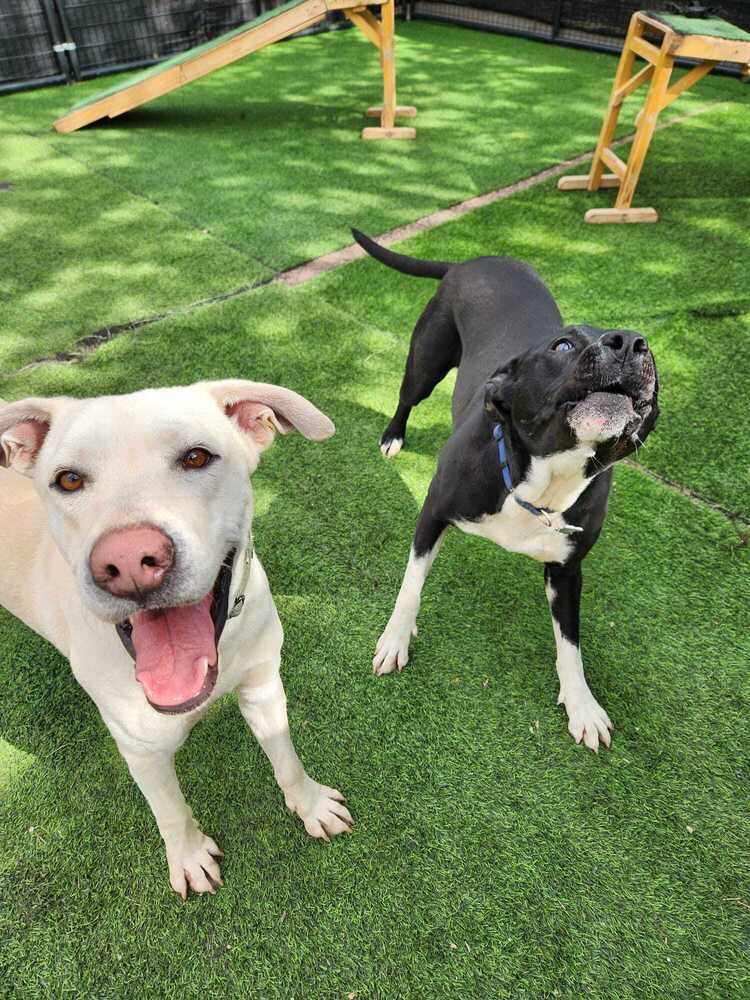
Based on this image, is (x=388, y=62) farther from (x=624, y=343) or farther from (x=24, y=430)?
(x=24, y=430)

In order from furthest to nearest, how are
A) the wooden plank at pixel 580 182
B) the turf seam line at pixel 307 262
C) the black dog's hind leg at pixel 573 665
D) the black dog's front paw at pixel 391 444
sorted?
the wooden plank at pixel 580 182, the turf seam line at pixel 307 262, the black dog's front paw at pixel 391 444, the black dog's hind leg at pixel 573 665

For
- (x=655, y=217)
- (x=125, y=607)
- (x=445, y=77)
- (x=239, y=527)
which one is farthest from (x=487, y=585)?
(x=445, y=77)

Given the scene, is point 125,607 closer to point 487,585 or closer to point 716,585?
point 487,585

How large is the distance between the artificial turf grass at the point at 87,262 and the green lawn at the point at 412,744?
6 centimetres

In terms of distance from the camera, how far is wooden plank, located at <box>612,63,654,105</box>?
532cm

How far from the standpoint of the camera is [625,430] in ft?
5.59

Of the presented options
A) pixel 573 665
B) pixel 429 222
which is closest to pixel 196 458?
pixel 573 665

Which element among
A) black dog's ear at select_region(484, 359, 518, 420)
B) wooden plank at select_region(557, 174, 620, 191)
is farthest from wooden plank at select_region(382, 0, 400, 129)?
black dog's ear at select_region(484, 359, 518, 420)

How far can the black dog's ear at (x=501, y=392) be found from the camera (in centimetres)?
197

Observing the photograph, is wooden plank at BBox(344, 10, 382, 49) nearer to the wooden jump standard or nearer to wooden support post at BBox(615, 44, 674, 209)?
the wooden jump standard

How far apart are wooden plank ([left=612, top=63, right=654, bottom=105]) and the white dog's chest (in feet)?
16.3

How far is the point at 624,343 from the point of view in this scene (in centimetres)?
167

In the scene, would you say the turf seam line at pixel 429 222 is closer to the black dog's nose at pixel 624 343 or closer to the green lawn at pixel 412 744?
the green lawn at pixel 412 744

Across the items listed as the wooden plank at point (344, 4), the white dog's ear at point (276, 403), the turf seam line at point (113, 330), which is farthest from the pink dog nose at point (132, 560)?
the wooden plank at point (344, 4)
